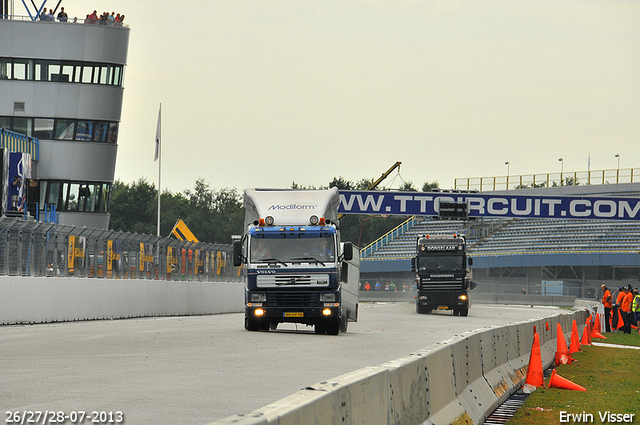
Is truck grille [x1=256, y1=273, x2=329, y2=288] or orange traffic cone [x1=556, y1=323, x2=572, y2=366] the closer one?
orange traffic cone [x1=556, y1=323, x2=572, y2=366]

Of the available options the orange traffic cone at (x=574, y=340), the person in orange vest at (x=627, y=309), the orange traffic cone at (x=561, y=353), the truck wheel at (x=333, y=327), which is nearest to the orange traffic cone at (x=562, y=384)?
the orange traffic cone at (x=561, y=353)

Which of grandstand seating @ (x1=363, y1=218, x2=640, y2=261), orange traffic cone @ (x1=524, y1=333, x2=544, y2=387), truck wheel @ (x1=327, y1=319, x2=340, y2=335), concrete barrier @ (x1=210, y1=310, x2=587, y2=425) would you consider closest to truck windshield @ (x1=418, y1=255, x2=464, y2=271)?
truck wheel @ (x1=327, y1=319, x2=340, y2=335)

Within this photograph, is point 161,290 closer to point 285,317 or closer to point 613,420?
point 285,317

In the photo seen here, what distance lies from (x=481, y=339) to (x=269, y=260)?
9.69 meters

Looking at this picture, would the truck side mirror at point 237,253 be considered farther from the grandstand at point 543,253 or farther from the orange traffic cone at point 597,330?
the grandstand at point 543,253

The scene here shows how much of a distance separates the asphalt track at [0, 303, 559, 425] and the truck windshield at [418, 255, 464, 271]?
1833 cm

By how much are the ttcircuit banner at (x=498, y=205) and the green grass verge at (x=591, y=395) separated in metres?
35.3

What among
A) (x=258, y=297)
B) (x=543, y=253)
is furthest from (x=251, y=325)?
(x=543, y=253)

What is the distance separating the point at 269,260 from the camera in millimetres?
20734

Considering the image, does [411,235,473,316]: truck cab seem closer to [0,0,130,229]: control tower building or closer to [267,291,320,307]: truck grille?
[267,291,320,307]: truck grille

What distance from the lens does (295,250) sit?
68.0 ft

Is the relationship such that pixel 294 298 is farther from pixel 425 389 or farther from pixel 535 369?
pixel 425 389

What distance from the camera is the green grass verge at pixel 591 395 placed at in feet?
34.1

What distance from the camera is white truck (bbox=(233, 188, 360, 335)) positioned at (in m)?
20.6
